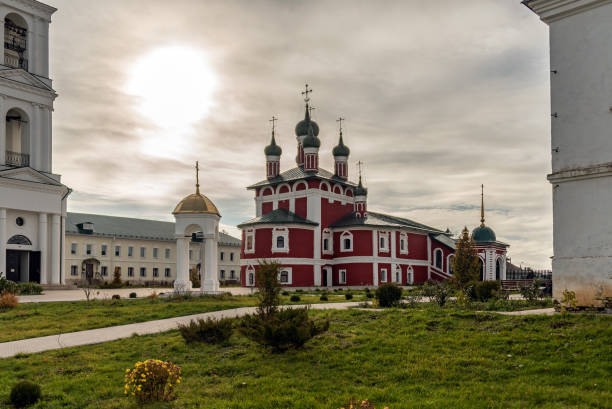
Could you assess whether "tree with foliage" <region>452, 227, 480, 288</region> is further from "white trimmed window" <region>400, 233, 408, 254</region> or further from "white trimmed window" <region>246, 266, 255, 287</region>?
"white trimmed window" <region>246, 266, 255, 287</region>

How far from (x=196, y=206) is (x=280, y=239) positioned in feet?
56.0

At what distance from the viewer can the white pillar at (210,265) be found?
2658 centimetres

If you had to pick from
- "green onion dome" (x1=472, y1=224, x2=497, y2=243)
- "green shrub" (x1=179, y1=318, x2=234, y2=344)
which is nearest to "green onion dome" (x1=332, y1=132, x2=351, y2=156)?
"green onion dome" (x1=472, y1=224, x2=497, y2=243)

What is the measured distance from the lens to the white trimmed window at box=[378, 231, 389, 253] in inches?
1784

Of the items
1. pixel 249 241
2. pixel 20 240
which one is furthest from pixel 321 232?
pixel 20 240

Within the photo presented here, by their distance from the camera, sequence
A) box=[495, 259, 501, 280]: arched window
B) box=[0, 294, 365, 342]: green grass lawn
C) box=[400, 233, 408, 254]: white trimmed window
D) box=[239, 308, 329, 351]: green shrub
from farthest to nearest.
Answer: box=[495, 259, 501, 280]: arched window
box=[400, 233, 408, 254]: white trimmed window
box=[0, 294, 365, 342]: green grass lawn
box=[239, 308, 329, 351]: green shrub

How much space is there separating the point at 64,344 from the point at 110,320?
3.51 m

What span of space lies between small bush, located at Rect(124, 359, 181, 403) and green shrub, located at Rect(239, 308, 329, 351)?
2.49 m

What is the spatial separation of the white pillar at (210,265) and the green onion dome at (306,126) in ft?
79.8

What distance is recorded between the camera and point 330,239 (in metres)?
46.2

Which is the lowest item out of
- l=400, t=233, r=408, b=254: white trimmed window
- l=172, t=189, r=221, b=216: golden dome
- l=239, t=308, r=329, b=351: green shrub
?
l=239, t=308, r=329, b=351: green shrub

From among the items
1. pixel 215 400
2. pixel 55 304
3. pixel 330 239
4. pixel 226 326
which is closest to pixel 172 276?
pixel 330 239

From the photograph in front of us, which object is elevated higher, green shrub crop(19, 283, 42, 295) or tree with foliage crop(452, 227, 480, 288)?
tree with foliage crop(452, 227, 480, 288)

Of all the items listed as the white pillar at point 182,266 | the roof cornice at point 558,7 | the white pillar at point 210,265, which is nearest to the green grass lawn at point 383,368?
the roof cornice at point 558,7
